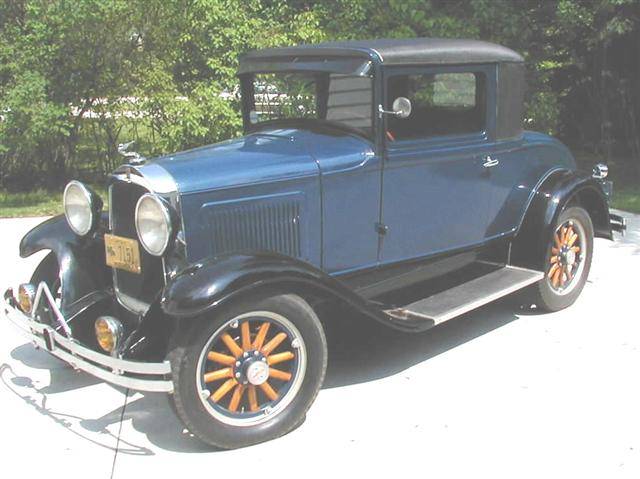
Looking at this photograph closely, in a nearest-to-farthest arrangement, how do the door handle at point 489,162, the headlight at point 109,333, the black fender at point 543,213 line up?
the headlight at point 109,333, the door handle at point 489,162, the black fender at point 543,213

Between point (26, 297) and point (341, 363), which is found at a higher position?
point (26, 297)

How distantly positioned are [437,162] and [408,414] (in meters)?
1.49

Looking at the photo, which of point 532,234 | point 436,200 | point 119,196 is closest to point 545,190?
point 532,234

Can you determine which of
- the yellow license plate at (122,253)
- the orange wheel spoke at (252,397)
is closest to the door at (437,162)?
the orange wheel spoke at (252,397)

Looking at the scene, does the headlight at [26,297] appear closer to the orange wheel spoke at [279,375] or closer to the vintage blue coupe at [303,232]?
the vintage blue coupe at [303,232]

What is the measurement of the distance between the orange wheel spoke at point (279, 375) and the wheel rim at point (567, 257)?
2.25 metres

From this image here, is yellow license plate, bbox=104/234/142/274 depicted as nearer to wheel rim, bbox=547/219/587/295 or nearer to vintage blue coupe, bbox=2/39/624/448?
vintage blue coupe, bbox=2/39/624/448

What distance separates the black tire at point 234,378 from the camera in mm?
2965

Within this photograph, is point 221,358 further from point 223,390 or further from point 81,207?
point 81,207

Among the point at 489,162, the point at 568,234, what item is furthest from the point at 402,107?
the point at 568,234

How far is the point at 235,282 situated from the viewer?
2988 millimetres

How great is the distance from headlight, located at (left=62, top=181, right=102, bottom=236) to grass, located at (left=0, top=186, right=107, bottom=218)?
4685mm

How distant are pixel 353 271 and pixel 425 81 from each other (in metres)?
1.18

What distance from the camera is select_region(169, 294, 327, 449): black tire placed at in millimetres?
2965
